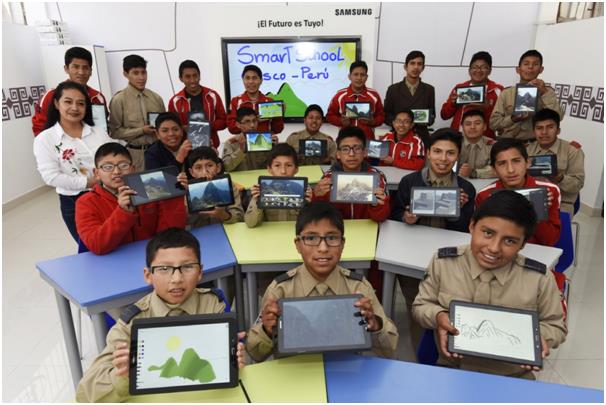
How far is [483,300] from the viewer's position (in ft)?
6.70

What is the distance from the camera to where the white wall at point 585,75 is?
5.19 metres

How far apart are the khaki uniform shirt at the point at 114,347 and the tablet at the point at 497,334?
107cm

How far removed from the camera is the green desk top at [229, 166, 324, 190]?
4.13 m

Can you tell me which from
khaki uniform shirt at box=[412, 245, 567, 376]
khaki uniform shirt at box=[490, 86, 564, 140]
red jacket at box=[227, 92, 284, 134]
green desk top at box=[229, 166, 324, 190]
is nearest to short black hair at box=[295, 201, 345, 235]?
khaki uniform shirt at box=[412, 245, 567, 376]

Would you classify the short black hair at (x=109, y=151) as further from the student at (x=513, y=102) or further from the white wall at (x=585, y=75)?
the white wall at (x=585, y=75)

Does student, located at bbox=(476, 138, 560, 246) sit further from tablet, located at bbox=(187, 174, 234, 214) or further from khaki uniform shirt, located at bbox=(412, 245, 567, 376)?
tablet, located at bbox=(187, 174, 234, 214)

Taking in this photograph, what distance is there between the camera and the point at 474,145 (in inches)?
174

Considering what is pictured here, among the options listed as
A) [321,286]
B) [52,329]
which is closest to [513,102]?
[321,286]

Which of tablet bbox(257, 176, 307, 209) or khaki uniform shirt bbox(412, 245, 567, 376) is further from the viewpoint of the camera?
tablet bbox(257, 176, 307, 209)

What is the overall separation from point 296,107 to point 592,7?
4.45 meters

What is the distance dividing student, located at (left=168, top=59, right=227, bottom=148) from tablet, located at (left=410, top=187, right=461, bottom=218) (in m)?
2.89

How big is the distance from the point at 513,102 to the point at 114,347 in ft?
15.5

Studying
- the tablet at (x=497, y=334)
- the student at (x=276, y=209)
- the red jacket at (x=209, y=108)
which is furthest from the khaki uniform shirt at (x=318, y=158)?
the tablet at (x=497, y=334)

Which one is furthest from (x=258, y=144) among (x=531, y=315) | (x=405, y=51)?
(x=405, y=51)
